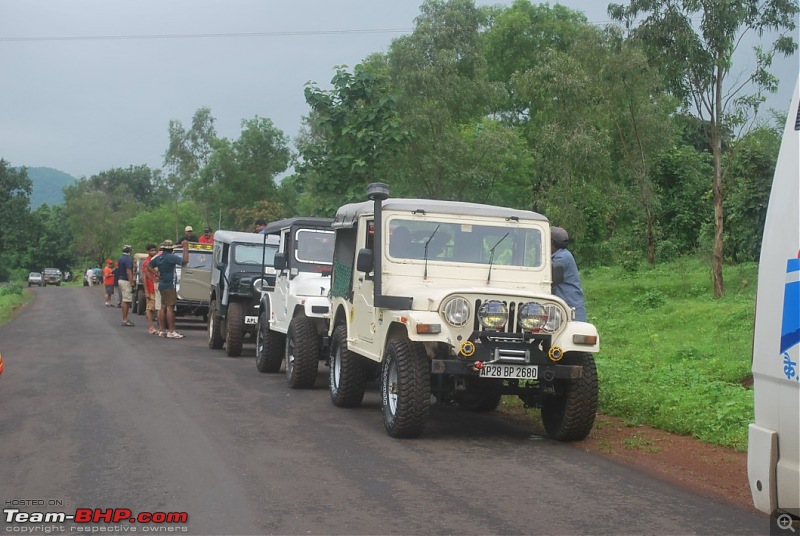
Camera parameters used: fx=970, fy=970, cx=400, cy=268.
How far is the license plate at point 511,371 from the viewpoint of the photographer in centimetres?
898

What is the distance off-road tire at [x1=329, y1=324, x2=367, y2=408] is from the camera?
1118 centimetres

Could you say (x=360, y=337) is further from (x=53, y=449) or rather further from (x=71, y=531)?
(x=71, y=531)

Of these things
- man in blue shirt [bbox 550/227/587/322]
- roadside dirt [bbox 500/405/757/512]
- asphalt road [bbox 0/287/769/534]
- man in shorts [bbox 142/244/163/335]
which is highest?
man in blue shirt [bbox 550/227/587/322]

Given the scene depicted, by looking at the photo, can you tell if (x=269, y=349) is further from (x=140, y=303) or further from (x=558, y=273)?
(x=140, y=303)

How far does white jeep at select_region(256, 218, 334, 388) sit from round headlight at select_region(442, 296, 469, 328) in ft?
13.3

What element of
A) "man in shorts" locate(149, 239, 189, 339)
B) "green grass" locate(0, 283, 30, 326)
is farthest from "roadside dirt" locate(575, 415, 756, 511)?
"green grass" locate(0, 283, 30, 326)

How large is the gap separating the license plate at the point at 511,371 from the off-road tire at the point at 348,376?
2.51 meters

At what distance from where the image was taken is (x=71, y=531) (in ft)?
19.6

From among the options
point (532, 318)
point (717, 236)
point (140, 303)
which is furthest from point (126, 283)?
point (532, 318)

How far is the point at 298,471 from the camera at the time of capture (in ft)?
25.4

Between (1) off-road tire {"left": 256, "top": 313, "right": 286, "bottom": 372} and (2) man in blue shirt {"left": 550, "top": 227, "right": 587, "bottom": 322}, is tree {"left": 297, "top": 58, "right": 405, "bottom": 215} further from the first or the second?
(2) man in blue shirt {"left": 550, "top": 227, "right": 587, "bottom": 322}

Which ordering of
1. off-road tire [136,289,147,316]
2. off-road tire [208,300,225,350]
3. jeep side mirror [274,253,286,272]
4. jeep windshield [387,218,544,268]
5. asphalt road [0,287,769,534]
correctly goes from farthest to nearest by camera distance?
off-road tire [136,289,147,316]
off-road tire [208,300,225,350]
jeep side mirror [274,253,286,272]
jeep windshield [387,218,544,268]
asphalt road [0,287,769,534]

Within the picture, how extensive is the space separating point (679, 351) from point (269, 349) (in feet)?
22.0

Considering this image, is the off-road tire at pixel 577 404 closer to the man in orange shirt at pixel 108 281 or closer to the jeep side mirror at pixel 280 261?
the jeep side mirror at pixel 280 261
